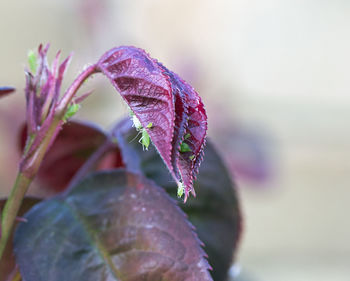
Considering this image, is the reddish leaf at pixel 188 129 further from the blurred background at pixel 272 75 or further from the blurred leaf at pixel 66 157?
the blurred background at pixel 272 75

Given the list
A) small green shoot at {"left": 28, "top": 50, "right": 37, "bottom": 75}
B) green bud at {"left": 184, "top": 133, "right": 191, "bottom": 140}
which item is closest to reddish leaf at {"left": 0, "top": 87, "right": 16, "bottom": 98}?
small green shoot at {"left": 28, "top": 50, "right": 37, "bottom": 75}

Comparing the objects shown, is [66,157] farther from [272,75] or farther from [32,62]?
[272,75]

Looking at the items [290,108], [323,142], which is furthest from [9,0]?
[323,142]

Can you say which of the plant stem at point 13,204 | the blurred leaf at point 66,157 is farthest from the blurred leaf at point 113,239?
the blurred leaf at point 66,157

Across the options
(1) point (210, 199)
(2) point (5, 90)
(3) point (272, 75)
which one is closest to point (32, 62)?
(2) point (5, 90)

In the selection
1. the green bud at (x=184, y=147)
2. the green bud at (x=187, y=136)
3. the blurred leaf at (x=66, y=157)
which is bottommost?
the blurred leaf at (x=66, y=157)
